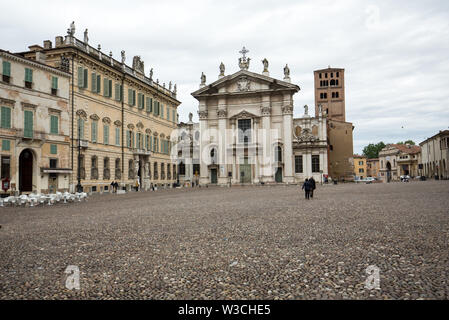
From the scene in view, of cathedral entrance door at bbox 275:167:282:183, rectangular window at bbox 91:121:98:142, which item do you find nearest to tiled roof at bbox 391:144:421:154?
cathedral entrance door at bbox 275:167:282:183

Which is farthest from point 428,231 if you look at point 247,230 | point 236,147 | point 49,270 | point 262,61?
point 262,61

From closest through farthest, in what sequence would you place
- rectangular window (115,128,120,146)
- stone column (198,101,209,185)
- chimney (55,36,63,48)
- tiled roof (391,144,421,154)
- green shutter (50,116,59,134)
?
1. green shutter (50,116,59,134)
2. chimney (55,36,63,48)
3. rectangular window (115,128,120,146)
4. stone column (198,101,209,185)
5. tiled roof (391,144,421,154)

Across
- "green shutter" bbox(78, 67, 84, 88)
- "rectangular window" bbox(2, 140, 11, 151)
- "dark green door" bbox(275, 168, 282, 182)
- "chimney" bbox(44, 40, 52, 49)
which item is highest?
"chimney" bbox(44, 40, 52, 49)

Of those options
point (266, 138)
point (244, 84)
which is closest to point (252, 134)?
point (266, 138)

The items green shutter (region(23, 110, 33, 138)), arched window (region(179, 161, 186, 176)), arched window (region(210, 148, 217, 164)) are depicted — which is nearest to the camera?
green shutter (region(23, 110, 33, 138))

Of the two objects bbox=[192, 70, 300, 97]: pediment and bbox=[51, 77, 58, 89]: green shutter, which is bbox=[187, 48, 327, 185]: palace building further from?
bbox=[51, 77, 58, 89]: green shutter

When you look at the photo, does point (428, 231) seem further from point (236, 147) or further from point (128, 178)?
point (236, 147)

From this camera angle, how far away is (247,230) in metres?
8.67

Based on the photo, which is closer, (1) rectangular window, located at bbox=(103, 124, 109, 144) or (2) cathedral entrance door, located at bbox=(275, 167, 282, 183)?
(1) rectangular window, located at bbox=(103, 124, 109, 144)

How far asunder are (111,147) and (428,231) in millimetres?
31191

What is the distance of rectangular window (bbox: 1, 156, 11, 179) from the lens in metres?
23.2

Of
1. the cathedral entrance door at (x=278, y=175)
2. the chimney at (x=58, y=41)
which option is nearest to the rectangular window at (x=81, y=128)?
the chimney at (x=58, y=41)
